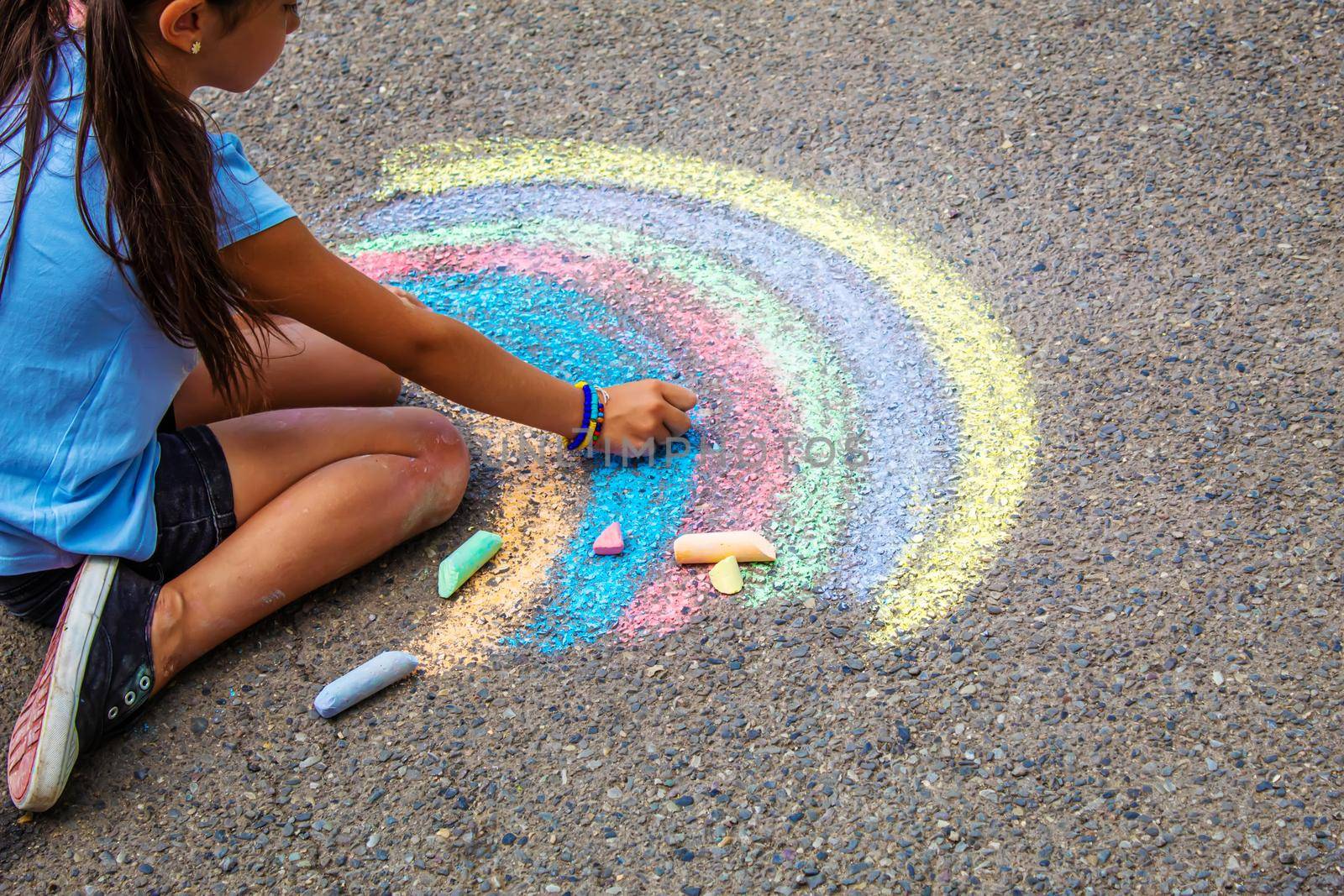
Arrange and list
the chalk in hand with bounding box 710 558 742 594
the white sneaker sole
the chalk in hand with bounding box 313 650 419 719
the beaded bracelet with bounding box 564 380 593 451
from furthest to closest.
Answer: the beaded bracelet with bounding box 564 380 593 451, the chalk in hand with bounding box 710 558 742 594, the chalk in hand with bounding box 313 650 419 719, the white sneaker sole

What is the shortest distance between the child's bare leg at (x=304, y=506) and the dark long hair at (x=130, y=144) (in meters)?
0.37

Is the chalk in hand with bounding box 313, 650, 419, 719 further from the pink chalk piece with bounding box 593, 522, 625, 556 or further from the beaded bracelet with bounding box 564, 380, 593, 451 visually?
the beaded bracelet with bounding box 564, 380, 593, 451

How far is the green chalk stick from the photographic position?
1.96m

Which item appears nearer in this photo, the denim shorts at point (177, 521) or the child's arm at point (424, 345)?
the child's arm at point (424, 345)

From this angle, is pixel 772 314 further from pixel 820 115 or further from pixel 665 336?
pixel 820 115

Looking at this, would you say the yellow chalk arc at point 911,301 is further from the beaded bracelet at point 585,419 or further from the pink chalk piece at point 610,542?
the beaded bracelet at point 585,419

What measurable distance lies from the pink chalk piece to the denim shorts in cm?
63

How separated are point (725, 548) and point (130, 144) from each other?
43.6 inches

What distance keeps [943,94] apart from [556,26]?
1.14 meters

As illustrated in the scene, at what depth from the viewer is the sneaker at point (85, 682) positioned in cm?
162

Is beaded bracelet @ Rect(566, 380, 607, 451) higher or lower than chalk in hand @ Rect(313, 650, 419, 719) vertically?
higher

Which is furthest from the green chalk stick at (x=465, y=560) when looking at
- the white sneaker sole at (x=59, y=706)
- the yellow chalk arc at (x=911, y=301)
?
the yellow chalk arc at (x=911, y=301)

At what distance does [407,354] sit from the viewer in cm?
185

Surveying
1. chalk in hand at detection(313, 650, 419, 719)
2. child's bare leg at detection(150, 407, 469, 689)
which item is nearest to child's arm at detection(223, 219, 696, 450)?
child's bare leg at detection(150, 407, 469, 689)
